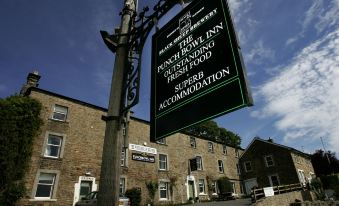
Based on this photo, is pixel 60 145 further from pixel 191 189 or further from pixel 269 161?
pixel 269 161

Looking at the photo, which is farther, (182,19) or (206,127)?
(206,127)

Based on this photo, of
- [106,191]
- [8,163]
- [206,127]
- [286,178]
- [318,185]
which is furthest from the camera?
[206,127]

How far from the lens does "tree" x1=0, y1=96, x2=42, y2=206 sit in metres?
15.8

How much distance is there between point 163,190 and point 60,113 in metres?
12.2

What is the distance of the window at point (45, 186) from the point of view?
57.2 feet

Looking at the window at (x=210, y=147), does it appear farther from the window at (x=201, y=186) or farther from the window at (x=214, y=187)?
the window at (x=201, y=186)

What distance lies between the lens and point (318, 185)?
92.2ft

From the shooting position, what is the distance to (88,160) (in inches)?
818

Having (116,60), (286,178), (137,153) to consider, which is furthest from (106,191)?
(286,178)

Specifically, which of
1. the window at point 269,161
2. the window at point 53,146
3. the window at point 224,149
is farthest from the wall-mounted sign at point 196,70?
the window at point 269,161

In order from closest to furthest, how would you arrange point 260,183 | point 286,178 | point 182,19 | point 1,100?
1. point 182,19
2. point 1,100
3. point 286,178
4. point 260,183

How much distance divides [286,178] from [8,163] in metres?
30.4

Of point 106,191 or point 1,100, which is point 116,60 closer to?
point 106,191

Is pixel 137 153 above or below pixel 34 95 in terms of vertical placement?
below
